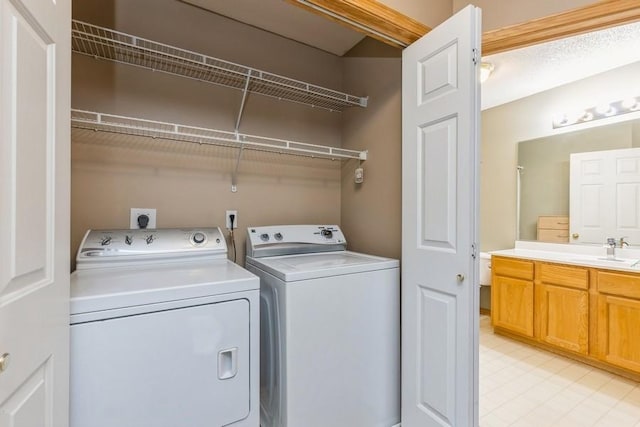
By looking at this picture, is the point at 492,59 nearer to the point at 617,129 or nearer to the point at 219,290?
the point at 617,129

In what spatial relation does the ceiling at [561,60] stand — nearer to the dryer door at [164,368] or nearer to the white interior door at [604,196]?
the white interior door at [604,196]

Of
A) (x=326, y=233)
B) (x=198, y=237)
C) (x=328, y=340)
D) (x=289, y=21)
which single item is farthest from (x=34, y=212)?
(x=289, y=21)

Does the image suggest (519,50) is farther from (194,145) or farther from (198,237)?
(198,237)

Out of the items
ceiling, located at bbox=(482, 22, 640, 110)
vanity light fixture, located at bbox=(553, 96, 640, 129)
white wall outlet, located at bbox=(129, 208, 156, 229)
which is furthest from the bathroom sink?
white wall outlet, located at bbox=(129, 208, 156, 229)

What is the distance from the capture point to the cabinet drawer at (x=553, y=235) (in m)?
2.87

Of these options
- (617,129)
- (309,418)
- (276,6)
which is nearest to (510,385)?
(309,418)

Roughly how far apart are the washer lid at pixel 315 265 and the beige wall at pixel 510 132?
1.91 metres

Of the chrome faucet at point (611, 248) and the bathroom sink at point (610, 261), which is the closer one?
the bathroom sink at point (610, 261)

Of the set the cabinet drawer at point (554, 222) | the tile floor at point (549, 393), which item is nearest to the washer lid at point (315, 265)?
the tile floor at point (549, 393)

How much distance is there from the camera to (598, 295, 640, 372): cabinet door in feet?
6.82

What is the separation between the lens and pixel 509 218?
3.32 metres

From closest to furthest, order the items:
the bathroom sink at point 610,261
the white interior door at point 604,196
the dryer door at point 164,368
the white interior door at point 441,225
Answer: the dryer door at point 164,368 < the white interior door at point 441,225 < the bathroom sink at point 610,261 < the white interior door at point 604,196

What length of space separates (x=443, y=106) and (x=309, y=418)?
1.57m

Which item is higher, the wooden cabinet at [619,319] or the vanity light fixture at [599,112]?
the vanity light fixture at [599,112]
